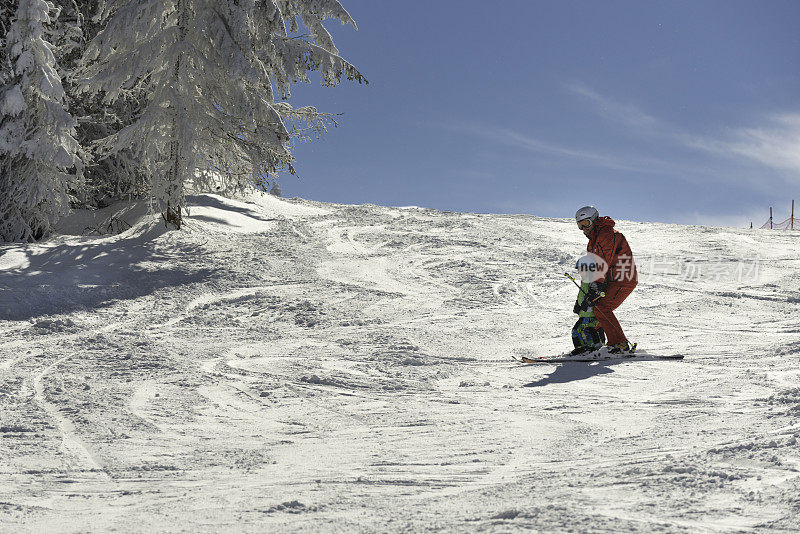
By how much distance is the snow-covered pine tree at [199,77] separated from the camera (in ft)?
44.5

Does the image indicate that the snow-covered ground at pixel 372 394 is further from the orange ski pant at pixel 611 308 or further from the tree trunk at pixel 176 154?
the tree trunk at pixel 176 154

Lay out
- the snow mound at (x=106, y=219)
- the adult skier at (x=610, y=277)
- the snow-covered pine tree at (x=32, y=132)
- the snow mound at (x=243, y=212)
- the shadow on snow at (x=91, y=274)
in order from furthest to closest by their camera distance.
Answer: the snow mound at (x=106, y=219) → the snow mound at (x=243, y=212) → the snow-covered pine tree at (x=32, y=132) → the shadow on snow at (x=91, y=274) → the adult skier at (x=610, y=277)

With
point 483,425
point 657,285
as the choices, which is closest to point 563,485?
point 483,425

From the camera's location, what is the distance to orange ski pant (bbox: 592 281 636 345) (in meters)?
8.02

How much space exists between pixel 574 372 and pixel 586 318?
1.02 meters

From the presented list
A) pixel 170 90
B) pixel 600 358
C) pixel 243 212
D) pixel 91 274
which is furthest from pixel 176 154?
pixel 600 358

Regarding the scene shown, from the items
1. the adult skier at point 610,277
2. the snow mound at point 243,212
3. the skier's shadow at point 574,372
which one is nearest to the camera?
the skier's shadow at point 574,372

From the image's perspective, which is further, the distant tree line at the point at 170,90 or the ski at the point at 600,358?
the distant tree line at the point at 170,90

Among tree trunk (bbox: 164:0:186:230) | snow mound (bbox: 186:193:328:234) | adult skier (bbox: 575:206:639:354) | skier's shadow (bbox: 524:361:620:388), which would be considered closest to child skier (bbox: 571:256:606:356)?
adult skier (bbox: 575:206:639:354)

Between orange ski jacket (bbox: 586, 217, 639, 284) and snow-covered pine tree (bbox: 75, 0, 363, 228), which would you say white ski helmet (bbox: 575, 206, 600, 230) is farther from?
snow-covered pine tree (bbox: 75, 0, 363, 228)

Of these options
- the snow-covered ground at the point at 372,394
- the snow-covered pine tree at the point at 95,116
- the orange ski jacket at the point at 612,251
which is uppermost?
the snow-covered pine tree at the point at 95,116

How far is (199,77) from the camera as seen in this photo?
46.1 feet

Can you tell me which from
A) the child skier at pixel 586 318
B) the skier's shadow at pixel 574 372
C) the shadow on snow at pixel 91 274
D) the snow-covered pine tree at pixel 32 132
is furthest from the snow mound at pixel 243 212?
the skier's shadow at pixel 574 372

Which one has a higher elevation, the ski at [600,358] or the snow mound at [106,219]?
the snow mound at [106,219]
